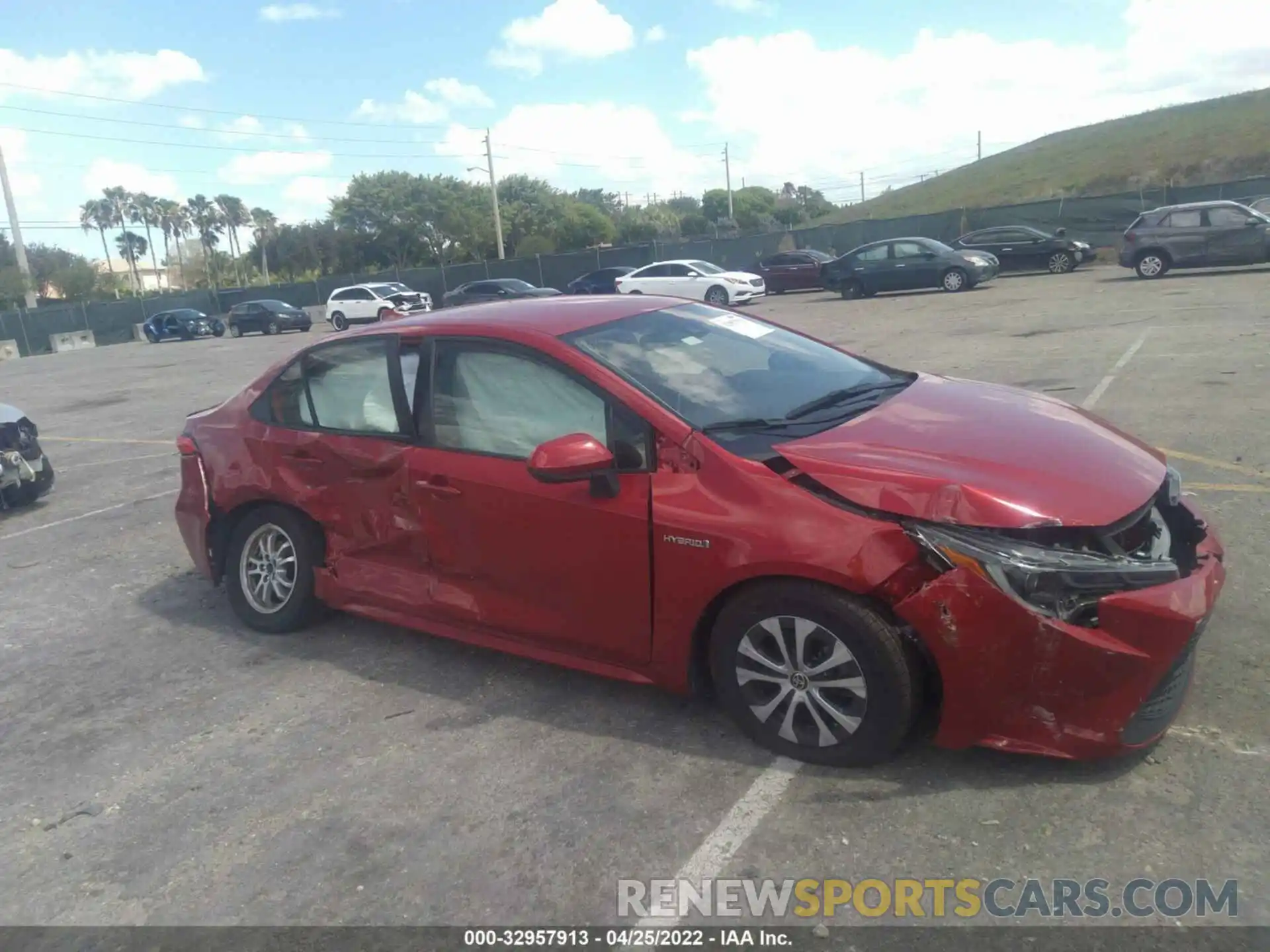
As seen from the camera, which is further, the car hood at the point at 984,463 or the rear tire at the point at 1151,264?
the rear tire at the point at 1151,264

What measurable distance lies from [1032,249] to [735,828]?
27.2 m

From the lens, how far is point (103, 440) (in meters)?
12.2

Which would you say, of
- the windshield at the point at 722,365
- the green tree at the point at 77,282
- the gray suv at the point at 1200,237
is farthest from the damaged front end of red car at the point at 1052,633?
the green tree at the point at 77,282

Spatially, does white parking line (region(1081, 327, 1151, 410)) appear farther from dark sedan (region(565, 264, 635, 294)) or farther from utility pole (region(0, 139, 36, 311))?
utility pole (region(0, 139, 36, 311))

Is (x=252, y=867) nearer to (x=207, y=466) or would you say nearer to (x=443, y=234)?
(x=207, y=466)

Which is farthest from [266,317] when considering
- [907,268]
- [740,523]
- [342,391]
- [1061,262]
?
[740,523]

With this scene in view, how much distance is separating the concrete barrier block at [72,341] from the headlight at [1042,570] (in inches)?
2006

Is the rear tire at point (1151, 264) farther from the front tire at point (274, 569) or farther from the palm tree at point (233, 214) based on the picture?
the palm tree at point (233, 214)

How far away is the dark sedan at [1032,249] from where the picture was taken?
1053 inches

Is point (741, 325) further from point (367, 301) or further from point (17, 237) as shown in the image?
point (17, 237)

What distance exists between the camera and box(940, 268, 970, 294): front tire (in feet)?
80.3

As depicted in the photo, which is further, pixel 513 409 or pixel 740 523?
pixel 513 409

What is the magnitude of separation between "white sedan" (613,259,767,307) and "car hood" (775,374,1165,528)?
24.2 m

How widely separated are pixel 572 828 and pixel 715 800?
0.48m
